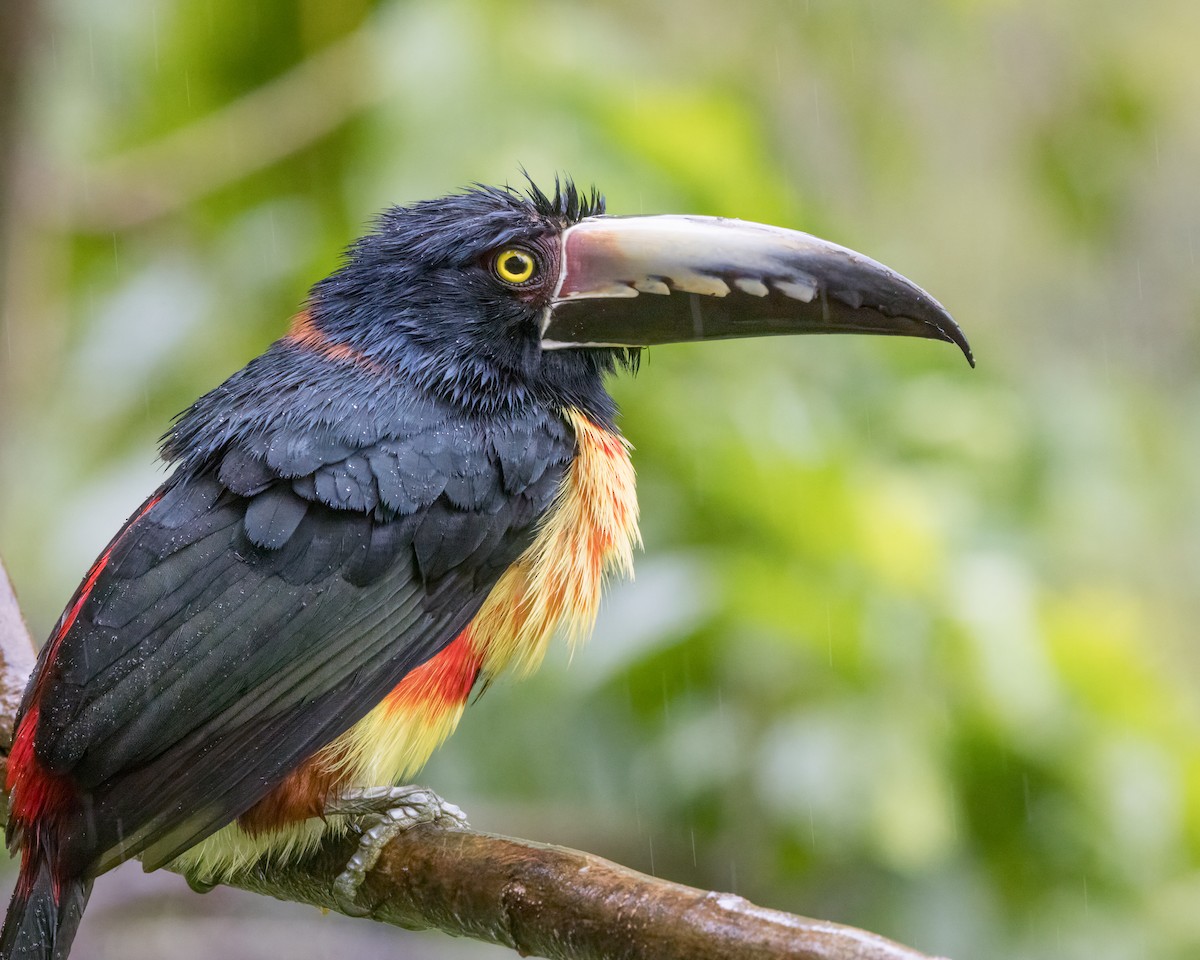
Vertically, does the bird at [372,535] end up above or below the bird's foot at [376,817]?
above

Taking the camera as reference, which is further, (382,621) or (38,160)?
(38,160)

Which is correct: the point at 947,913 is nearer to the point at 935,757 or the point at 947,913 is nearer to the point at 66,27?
the point at 935,757

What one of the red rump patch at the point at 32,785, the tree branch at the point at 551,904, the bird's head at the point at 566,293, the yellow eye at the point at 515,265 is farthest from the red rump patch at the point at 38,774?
the yellow eye at the point at 515,265

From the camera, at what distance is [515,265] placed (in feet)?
10.5

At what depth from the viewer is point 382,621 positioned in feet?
9.07

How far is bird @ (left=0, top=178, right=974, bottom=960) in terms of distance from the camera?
8.32 ft

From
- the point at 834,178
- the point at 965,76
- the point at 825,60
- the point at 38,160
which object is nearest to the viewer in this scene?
the point at 38,160

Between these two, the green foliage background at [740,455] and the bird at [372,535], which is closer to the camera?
the bird at [372,535]

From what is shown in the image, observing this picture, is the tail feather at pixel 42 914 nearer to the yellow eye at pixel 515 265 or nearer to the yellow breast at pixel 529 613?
the yellow breast at pixel 529 613

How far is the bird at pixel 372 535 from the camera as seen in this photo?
8.32 ft

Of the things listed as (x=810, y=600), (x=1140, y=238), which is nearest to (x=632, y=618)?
(x=810, y=600)

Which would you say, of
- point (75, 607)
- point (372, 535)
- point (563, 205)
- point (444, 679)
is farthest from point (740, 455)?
point (75, 607)

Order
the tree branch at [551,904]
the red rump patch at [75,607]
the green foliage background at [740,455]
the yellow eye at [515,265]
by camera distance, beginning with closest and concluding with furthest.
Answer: the tree branch at [551,904], the red rump patch at [75,607], the yellow eye at [515,265], the green foliage background at [740,455]

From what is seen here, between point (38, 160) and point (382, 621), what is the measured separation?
2.30 metres
